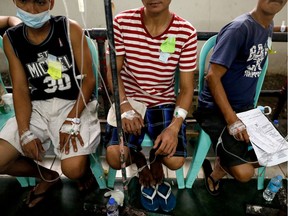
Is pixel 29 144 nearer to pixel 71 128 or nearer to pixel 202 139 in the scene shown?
pixel 71 128

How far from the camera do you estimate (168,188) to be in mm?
1675

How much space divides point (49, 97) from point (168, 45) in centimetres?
85

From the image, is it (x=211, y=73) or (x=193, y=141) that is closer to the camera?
(x=211, y=73)

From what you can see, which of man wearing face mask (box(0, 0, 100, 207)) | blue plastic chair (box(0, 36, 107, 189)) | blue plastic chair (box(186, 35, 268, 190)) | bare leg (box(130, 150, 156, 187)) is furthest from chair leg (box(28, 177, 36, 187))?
blue plastic chair (box(186, 35, 268, 190))

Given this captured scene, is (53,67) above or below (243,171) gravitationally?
above

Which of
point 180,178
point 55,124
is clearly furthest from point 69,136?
point 180,178

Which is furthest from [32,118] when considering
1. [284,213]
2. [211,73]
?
[284,213]

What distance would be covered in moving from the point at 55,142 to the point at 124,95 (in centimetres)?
53

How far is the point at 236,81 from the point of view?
155cm

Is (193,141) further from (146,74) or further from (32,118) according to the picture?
(32,118)

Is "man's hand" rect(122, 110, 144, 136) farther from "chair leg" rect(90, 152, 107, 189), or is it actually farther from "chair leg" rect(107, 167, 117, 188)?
"chair leg" rect(107, 167, 117, 188)

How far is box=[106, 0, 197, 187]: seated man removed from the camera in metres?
1.44

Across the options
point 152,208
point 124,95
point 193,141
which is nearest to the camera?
point 124,95

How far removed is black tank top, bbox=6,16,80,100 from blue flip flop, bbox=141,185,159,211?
837mm
